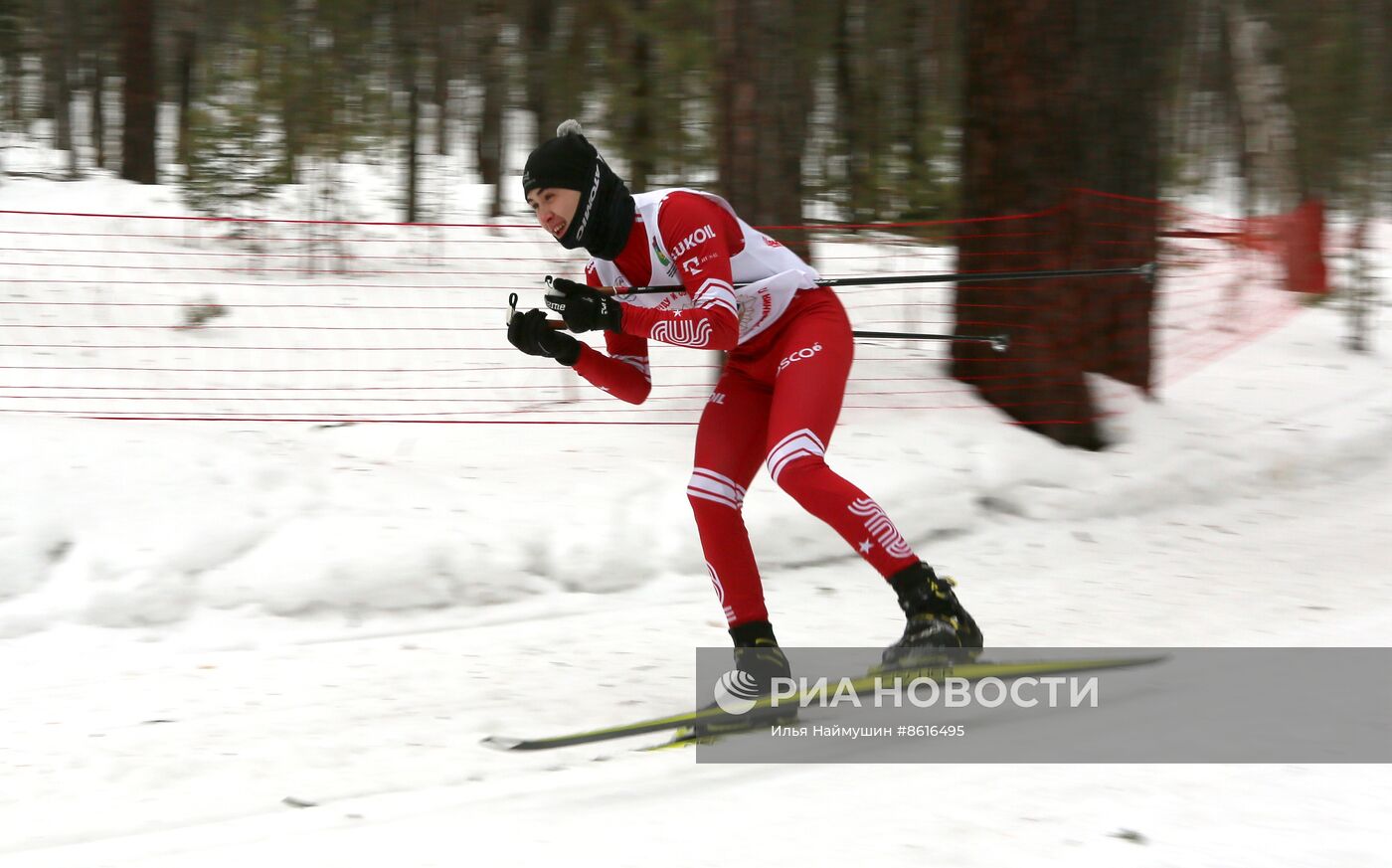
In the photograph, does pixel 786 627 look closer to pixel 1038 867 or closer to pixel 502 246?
pixel 1038 867

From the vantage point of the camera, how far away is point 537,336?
3.48m

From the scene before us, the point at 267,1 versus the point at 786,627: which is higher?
the point at 267,1

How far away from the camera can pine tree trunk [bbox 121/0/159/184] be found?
423 inches

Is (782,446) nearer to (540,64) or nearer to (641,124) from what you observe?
(641,124)

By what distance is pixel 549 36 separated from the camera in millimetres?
12844

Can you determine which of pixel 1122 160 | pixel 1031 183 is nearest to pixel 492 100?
pixel 1122 160

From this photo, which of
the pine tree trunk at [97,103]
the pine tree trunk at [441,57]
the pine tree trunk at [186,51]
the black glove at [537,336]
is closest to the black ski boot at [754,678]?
the black glove at [537,336]

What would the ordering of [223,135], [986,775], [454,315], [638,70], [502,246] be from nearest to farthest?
[986,775] → [454,315] → [223,135] → [638,70] → [502,246]

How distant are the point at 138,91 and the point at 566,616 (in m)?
8.50

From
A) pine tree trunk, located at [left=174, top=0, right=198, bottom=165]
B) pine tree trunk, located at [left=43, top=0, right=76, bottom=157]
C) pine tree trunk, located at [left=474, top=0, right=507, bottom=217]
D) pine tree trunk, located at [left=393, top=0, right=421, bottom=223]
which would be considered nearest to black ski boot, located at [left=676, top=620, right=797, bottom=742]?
pine tree trunk, located at [left=393, top=0, right=421, bottom=223]

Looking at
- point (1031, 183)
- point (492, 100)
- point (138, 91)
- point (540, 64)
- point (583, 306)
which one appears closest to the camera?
→ point (583, 306)

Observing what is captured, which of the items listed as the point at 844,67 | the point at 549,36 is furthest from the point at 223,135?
the point at 844,67

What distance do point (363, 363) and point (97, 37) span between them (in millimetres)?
10539

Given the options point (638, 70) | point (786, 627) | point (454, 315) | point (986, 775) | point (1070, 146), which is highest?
point (638, 70)
